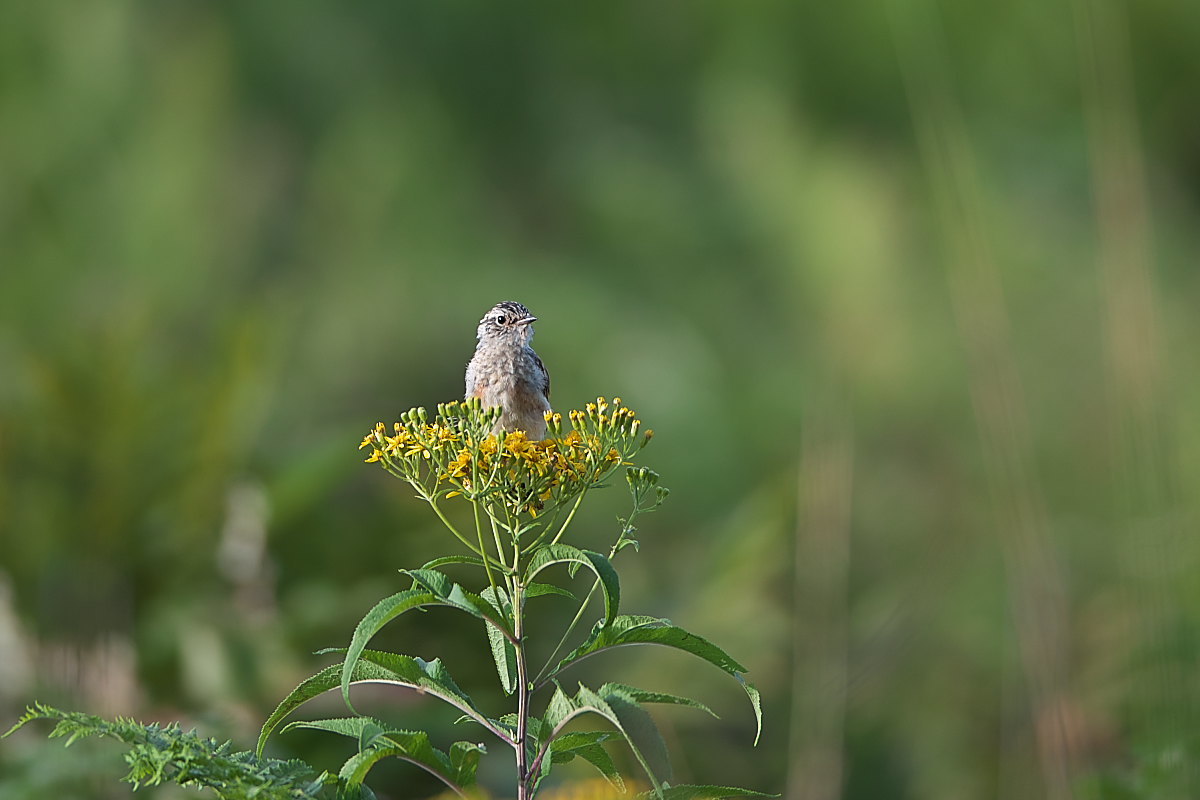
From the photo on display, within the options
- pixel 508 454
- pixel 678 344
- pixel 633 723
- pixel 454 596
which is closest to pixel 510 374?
pixel 508 454

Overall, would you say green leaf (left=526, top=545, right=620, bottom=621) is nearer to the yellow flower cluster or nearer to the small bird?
the yellow flower cluster

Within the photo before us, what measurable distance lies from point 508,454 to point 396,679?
197mm

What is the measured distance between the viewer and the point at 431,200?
6590mm

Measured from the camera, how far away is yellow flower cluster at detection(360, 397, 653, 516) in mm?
999

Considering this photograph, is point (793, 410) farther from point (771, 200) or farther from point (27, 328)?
point (27, 328)

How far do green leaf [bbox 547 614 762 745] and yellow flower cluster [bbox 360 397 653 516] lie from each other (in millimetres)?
118

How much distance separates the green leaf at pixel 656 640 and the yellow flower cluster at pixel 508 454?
0.12 m

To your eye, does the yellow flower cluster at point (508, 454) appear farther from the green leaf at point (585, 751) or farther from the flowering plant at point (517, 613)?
the green leaf at point (585, 751)

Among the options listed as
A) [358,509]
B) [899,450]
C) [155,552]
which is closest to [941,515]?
[899,450]

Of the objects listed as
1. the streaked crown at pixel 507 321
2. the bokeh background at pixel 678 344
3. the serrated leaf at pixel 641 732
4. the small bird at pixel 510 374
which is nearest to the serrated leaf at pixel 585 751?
the serrated leaf at pixel 641 732

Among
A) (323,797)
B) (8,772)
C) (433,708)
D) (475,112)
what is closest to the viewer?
(323,797)

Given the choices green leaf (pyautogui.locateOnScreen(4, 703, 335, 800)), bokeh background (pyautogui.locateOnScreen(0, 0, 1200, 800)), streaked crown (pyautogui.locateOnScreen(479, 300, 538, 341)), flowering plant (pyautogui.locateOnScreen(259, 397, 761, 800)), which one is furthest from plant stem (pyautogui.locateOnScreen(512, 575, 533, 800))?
bokeh background (pyautogui.locateOnScreen(0, 0, 1200, 800))

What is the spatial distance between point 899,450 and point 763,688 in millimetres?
1986

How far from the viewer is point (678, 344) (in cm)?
561
